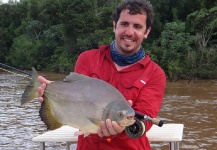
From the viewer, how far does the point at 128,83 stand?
335cm

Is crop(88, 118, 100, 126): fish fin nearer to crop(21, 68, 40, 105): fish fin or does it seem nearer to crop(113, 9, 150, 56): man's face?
crop(21, 68, 40, 105): fish fin

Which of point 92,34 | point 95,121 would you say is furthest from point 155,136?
point 92,34

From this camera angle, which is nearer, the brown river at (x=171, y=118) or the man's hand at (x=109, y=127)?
the man's hand at (x=109, y=127)

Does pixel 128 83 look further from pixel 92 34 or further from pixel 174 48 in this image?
pixel 92 34

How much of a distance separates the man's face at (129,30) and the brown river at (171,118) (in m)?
8.03

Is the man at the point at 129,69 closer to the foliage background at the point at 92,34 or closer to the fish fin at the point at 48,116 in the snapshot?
the fish fin at the point at 48,116

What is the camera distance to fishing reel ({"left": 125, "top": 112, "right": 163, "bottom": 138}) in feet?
9.75

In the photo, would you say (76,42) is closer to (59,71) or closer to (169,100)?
(59,71)

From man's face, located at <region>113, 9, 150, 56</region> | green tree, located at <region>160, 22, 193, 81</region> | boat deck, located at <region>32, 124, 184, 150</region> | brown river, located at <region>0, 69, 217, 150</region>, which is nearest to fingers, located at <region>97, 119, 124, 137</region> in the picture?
man's face, located at <region>113, 9, 150, 56</region>

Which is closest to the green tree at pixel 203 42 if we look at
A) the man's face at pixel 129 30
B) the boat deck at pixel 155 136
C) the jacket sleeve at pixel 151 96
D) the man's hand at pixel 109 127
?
the boat deck at pixel 155 136

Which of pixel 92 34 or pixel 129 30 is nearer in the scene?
pixel 129 30

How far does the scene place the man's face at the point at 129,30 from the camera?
3.28 m

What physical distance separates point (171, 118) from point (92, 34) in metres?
27.6

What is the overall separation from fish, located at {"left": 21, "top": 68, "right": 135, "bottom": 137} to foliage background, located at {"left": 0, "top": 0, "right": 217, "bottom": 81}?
103 ft
